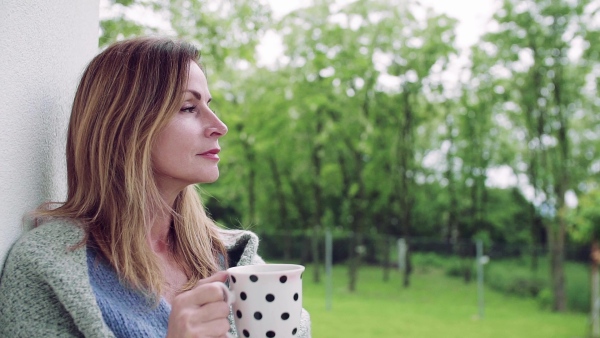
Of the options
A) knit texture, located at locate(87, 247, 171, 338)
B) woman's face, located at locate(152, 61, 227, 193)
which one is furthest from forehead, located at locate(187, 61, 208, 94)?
knit texture, located at locate(87, 247, 171, 338)

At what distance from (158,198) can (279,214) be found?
1893 cm

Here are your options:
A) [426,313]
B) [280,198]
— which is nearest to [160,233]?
[426,313]

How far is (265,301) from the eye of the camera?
0.87 m

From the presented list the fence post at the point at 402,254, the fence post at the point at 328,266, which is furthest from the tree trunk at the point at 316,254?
the fence post at the point at 402,254

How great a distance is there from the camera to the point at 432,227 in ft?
66.0

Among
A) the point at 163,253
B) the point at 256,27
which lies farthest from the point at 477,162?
the point at 163,253

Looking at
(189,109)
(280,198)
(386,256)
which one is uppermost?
(189,109)

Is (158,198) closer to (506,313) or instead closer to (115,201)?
(115,201)

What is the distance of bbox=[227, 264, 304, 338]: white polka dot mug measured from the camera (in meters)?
0.87

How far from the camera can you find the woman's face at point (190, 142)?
119 centimetres

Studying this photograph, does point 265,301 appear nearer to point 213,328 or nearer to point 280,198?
point 213,328

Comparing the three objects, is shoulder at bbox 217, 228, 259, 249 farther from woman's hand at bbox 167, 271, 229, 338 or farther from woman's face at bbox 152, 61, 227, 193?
woman's hand at bbox 167, 271, 229, 338

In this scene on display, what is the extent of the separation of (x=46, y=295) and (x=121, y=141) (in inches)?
13.5

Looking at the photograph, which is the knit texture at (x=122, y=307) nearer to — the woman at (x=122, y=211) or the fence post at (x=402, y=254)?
the woman at (x=122, y=211)
